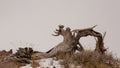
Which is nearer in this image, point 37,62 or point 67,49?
point 37,62

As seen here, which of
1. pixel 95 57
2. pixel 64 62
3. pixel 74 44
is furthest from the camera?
pixel 74 44

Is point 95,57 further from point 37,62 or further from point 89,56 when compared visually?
point 37,62

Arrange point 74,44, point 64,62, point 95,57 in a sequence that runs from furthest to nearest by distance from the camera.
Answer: point 74,44 < point 95,57 < point 64,62

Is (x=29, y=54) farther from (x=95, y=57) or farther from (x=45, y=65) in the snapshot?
(x=95, y=57)

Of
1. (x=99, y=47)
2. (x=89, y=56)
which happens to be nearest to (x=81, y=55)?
(x=89, y=56)

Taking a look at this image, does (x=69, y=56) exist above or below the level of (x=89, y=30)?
below

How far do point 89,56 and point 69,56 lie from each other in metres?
0.51

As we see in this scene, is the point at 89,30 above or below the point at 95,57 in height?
above

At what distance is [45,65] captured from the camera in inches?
379

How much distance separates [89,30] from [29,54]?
5.73 feet

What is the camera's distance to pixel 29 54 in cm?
1060

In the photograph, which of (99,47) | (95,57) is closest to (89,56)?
(95,57)

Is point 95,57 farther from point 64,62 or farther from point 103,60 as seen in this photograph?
point 64,62

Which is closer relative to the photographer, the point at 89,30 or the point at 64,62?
the point at 64,62
